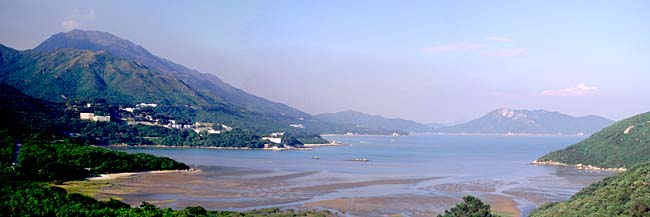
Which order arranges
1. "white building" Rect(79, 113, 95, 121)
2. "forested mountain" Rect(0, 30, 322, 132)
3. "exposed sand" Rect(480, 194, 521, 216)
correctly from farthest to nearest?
"forested mountain" Rect(0, 30, 322, 132) < "white building" Rect(79, 113, 95, 121) < "exposed sand" Rect(480, 194, 521, 216)

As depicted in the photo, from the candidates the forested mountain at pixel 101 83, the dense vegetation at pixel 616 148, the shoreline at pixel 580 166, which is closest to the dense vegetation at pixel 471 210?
the shoreline at pixel 580 166

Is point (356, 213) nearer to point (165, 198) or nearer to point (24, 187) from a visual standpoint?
point (165, 198)

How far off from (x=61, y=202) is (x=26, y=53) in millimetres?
179478

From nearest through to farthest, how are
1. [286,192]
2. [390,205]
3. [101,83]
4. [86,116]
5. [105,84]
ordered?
[390,205] → [286,192] → [86,116] → [101,83] → [105,84]

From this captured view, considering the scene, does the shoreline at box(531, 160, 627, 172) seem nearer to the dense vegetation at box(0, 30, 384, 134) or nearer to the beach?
the beach

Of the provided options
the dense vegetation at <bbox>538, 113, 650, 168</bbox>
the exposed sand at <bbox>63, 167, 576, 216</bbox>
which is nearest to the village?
the dense vegetation at <bbox>538, 113, 650, 168</bbox>

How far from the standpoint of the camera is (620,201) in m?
26.7

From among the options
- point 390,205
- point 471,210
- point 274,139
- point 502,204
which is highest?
point 274,139

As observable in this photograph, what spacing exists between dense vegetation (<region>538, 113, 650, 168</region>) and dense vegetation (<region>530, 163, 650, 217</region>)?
52079 mm

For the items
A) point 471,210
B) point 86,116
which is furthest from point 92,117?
point 471,210

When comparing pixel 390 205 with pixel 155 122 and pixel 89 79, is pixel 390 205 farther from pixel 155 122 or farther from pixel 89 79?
pixel 89 79

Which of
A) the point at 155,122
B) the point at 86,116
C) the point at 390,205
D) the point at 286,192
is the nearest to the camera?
the point at 390,205

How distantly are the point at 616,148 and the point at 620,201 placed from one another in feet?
211

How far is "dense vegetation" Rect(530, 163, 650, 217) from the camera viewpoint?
24.6 metres
